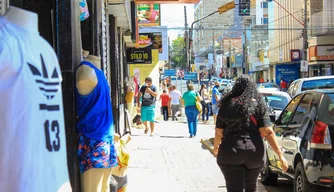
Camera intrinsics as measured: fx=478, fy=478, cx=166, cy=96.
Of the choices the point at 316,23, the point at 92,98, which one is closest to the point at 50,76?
the point at 92,98

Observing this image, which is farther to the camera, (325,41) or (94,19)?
(325,41)

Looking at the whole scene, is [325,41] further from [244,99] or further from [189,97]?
[244,99]

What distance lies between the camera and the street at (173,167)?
8109 millimetres

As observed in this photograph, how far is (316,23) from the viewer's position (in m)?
35.6

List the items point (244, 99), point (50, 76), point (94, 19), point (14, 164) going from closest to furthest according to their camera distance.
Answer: point (14, 164), point (50, 76), point (244, 99), point (94, 19)

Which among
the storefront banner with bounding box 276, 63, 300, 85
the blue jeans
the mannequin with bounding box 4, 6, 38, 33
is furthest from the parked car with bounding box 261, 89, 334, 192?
the storefront banner with bounding box 276, 63, 300, 85

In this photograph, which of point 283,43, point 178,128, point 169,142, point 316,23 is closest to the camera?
point 169,142

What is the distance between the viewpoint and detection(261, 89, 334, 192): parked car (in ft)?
19.3

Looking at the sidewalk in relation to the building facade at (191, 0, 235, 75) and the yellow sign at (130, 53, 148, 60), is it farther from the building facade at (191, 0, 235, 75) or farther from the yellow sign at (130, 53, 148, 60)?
the building facade at (191, 0, 235, 75)

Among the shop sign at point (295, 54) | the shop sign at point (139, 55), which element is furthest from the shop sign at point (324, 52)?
the shop sign at point (139, 55)

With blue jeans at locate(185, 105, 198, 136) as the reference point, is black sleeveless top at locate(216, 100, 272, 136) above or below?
above

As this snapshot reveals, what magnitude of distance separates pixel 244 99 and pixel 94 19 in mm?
2212

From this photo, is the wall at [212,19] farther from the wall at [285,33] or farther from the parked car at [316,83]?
the parked car at [316,83]

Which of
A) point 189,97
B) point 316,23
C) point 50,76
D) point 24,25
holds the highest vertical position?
point 316,23
